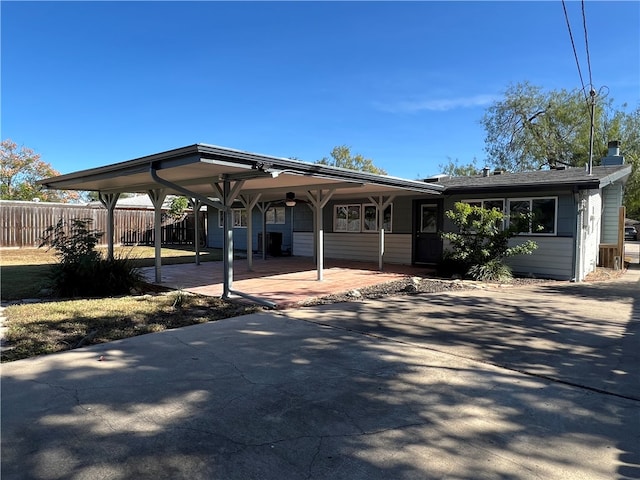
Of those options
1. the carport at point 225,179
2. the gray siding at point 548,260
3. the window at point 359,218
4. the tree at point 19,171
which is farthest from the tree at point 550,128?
the tree at point 19,171

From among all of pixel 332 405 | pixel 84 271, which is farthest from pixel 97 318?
pixel 332 405

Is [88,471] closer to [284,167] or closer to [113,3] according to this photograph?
[284,167]

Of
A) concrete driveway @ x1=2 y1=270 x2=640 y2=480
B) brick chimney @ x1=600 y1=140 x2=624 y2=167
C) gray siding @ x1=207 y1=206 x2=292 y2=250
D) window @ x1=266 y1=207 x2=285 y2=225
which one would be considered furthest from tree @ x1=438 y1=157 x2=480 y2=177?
concrete driveway @ x1=2 y1=270 x2=640 y2=480

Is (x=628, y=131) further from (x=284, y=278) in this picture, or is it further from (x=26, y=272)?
(x=26, y=272)

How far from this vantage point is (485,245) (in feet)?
36.6

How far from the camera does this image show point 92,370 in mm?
4137

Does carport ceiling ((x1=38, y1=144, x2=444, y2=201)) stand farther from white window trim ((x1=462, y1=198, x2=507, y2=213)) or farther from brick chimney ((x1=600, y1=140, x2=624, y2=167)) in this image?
brick chimney ((x1=600, y1=140, x2=624, y2=167))

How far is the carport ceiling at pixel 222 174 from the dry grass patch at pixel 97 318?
Result: 2318 mm

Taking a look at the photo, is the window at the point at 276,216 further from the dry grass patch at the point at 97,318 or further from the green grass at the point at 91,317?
the dry grass patch at the point at 97,318

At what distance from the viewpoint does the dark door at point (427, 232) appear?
538 inches

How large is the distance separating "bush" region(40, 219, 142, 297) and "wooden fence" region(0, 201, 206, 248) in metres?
7.26

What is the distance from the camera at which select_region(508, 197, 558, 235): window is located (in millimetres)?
11344

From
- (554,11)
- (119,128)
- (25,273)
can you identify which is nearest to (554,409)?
(554,11)

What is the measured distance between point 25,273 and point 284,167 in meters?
8.34
